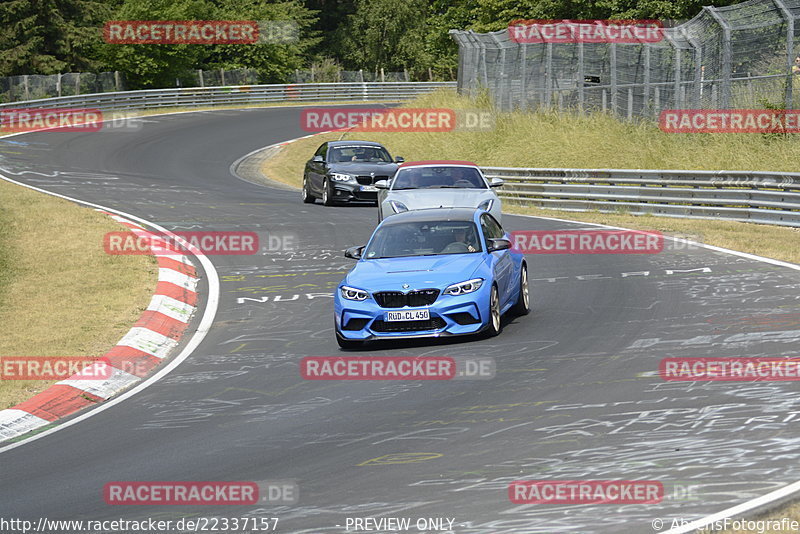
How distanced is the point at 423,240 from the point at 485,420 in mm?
4744

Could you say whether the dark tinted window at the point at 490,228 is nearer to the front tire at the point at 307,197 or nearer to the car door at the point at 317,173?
the car door at the point at 317,173

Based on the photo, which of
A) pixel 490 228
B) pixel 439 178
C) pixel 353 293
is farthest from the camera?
pixel 439 178

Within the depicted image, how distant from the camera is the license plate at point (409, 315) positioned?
11.9 metres

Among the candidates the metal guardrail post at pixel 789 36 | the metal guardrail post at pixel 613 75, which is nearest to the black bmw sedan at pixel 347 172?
the metal guardrail post at pixel 613 75

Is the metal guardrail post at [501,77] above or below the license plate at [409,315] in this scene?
above

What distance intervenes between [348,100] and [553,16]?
17.6 m

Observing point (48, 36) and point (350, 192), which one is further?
point (48, 36)

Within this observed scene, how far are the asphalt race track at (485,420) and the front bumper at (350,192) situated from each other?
10886 millimetres

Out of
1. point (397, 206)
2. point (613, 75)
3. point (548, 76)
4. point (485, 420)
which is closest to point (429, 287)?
point (485, 420)

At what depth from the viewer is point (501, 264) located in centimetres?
1293

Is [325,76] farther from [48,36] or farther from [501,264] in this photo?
[501,264]

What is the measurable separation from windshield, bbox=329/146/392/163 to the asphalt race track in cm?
1175

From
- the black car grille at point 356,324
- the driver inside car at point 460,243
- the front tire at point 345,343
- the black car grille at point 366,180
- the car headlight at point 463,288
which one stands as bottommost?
the black car grille at point 366,180

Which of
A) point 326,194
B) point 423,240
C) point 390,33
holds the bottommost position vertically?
point 326,194
